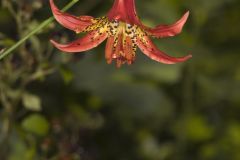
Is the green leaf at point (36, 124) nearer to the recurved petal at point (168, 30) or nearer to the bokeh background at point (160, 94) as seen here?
the bokeh background at point (160, 94)

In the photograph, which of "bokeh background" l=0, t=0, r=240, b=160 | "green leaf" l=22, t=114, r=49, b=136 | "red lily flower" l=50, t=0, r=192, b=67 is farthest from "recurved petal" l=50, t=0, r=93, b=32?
"bokeh background" l=0, t=0, r=240, b=160

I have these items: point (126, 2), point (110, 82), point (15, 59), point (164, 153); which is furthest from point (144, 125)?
point (126, 2)

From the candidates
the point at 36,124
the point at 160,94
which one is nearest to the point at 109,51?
the point at 36,124

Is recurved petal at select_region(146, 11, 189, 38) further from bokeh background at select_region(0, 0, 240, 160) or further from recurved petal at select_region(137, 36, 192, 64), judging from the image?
bokeh background at select_region(0, 0, 240, 160)

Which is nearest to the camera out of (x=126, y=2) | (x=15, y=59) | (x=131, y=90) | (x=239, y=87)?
(x=126, y=2)

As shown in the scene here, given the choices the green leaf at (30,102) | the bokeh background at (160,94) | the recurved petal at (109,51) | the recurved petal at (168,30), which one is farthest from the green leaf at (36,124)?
the recurved petal at (168,30)

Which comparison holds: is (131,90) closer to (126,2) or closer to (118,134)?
(118,134)
